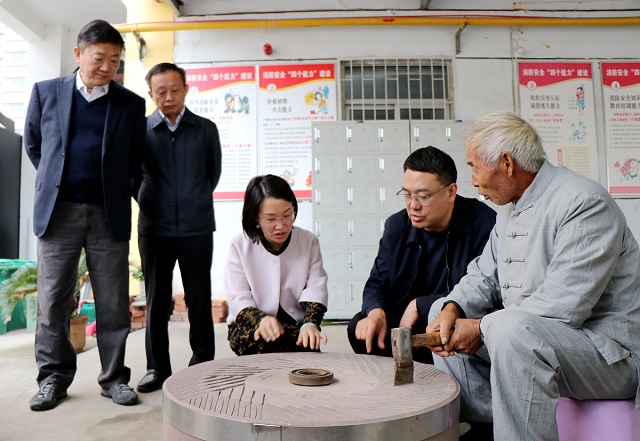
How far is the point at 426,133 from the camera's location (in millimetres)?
5285

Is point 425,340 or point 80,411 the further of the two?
point 80,411

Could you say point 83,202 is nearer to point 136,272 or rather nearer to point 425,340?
point 425,340

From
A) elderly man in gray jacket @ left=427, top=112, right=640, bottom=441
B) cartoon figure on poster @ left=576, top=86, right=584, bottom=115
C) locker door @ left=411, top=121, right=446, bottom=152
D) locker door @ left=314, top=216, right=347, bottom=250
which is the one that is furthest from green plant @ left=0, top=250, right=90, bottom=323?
cartoon figure on poster @ left=576, top=86, right=584, bottom=115

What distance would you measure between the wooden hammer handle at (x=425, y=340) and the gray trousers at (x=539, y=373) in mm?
154

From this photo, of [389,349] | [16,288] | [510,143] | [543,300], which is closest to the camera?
[543,300]

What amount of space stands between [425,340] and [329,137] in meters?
3.94

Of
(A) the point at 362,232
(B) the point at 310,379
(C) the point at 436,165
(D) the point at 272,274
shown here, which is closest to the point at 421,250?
(C) the point at 436,165

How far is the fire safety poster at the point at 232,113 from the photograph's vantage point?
17.7 ft

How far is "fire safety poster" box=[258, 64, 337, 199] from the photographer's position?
17.7ft

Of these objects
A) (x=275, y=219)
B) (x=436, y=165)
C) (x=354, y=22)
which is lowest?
(x=275, y=219)

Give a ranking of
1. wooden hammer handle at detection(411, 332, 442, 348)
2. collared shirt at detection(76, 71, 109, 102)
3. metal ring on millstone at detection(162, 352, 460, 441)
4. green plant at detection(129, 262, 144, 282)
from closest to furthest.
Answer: metal ring on millstone at detection(162, 352, 460, 441) < wooden hammer handle at detection(411, 332, 442, 348) < collared shirt at detection(76, 71, 109, 102) < green plant at detection(129, 262, 144, 282)

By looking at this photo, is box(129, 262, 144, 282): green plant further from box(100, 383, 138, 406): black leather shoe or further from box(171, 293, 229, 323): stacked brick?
box(100, 383, 138, 406): black leather shoe

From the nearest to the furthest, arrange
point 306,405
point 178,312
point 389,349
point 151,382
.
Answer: point 306,405
point 389,349
point 151,382
point 178,312

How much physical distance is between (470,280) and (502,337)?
0.52 metres
